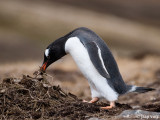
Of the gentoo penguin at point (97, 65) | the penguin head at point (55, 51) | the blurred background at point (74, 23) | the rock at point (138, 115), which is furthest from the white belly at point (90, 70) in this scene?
the blurred background at point (74, 23)

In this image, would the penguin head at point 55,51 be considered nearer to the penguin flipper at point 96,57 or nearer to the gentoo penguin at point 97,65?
the gentoo penguin at point 97,65

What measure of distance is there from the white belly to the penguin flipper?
64mm

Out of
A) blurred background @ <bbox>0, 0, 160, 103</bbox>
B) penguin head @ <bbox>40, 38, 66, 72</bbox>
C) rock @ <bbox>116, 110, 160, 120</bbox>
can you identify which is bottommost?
rock @ <bbox>116, 110, 160, 120</bbox>

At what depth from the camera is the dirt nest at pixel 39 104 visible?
→ 18.1 feet

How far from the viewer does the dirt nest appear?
5.50 m

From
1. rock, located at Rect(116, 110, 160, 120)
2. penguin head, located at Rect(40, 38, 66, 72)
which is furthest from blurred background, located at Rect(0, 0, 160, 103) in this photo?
rock, located at Rect(116, 110, 160, 120)

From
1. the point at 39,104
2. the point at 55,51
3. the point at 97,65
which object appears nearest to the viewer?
the point at 39,104

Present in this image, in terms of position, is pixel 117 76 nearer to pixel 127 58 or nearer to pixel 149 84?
pixel 149 84

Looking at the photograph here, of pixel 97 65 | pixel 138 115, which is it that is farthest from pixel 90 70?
pixel 138 115

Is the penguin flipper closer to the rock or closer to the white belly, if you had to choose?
the white belly

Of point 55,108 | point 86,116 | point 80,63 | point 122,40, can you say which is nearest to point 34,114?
point 55,108

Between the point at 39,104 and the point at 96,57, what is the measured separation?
1.20 metres

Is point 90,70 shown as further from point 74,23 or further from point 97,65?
point 74,23

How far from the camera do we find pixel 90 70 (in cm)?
634
